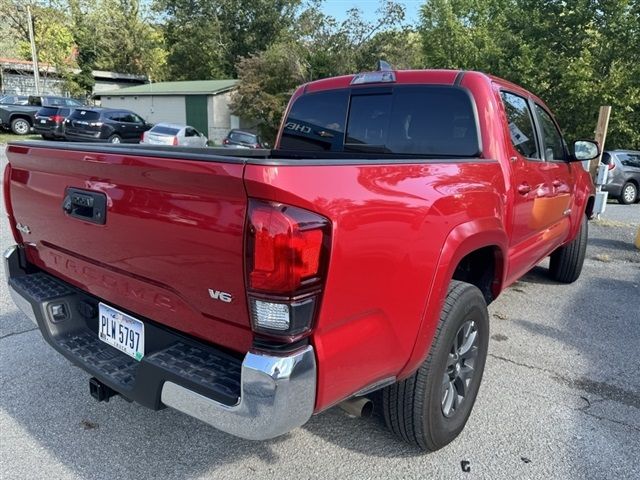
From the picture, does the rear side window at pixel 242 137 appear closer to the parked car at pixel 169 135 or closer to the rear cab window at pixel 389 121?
the parked car at pixel 169 135

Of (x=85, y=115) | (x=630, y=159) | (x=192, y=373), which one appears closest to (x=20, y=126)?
(x=85, y=115)

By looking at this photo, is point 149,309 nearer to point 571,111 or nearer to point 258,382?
point 258,382

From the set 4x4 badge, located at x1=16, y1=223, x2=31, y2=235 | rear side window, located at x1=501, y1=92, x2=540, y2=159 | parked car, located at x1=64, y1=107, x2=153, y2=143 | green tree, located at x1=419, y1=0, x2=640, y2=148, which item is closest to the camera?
4x4 badge, located at x1=16, y1=223, x2=31, y2=235

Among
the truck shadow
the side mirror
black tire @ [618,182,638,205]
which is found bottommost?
black tire @ [618,182,638,205]

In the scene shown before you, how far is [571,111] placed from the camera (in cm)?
2145

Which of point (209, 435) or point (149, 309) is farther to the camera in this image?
point (209, 435)

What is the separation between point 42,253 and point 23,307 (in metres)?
0.30

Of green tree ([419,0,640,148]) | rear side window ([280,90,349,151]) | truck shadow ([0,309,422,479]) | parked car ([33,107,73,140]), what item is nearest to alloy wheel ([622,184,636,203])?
green tree ([419,0,640,148])

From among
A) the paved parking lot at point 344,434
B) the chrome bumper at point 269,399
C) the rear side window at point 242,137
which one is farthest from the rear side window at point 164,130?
the chrome bumper at point 269,399

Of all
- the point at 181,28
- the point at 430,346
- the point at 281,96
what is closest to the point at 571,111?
the point at 281,96

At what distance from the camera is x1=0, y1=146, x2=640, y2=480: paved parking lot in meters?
2.56

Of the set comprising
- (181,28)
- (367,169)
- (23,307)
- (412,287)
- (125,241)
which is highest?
(181,28)

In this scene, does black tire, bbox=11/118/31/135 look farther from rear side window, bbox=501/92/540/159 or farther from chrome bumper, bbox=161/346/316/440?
chrome bumper, bbox=161/346/316/440

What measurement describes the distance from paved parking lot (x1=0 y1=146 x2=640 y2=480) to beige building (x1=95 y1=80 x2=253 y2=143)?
90.0ft
